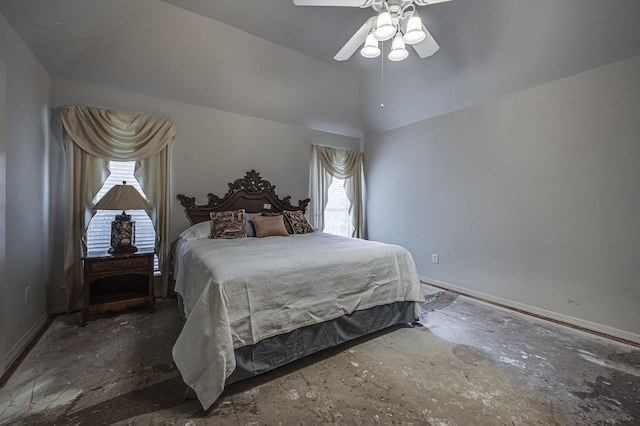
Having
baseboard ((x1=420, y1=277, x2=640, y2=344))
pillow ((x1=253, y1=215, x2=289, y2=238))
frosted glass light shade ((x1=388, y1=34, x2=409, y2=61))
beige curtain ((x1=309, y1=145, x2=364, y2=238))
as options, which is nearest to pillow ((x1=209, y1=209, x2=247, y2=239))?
pillow ((x1=253, y1=215, x2=289, y2=238))

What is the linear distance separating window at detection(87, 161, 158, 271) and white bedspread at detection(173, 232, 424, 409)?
956mm

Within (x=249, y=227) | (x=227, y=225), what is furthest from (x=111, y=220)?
(x=249, y=227)

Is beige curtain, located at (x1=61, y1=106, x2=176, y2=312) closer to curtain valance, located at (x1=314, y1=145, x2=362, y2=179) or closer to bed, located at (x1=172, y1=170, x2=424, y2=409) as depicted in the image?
bed, located at (x1=172, y1=170, x2=424, y2=409)

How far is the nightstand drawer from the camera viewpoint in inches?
98.7

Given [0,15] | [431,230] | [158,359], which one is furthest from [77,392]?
[431,230]

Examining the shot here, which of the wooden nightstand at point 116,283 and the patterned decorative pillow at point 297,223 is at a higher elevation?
the patterned decorative pillow at point 297,223

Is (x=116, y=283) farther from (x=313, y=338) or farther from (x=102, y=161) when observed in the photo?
(x=313, y=338)

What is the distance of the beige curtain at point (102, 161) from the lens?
2.73 metres

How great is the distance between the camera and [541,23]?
7.95 feet

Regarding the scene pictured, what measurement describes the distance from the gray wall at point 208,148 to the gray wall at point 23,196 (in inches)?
7.5

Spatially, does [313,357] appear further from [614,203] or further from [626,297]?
[614,203]

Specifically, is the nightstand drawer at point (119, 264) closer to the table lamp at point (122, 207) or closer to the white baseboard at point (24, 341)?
the table lamp at point (122, 207)

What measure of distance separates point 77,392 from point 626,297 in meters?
4.26

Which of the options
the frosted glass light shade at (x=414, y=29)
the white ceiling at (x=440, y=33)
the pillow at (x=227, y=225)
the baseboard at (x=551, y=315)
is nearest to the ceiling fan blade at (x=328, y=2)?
the frosted glass light shade at (x=414, y=29)
